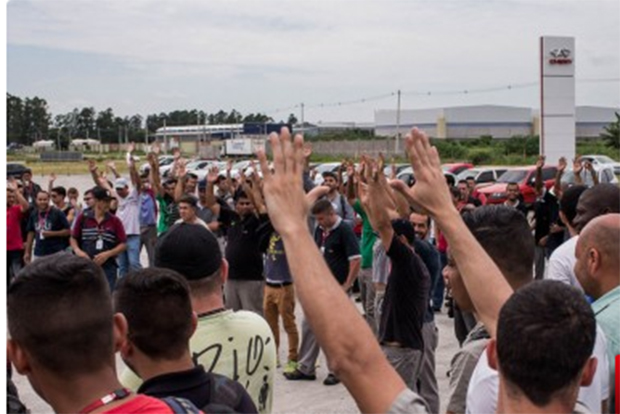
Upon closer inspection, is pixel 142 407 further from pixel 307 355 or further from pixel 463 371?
pixel 307 355

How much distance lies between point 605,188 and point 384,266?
2336mm

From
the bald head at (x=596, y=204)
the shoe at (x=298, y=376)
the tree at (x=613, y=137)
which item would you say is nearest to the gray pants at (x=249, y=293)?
the shoe at (x=298, y=376)

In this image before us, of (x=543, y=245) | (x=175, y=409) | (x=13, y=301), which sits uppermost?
(x=13, y=301)

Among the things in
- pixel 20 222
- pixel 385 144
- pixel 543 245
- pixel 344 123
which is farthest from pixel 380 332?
pixel 344 123

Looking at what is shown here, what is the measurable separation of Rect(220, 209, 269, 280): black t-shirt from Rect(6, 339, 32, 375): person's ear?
6.21 m

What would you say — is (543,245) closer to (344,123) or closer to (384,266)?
(384,266)

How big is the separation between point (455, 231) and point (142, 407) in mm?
1096

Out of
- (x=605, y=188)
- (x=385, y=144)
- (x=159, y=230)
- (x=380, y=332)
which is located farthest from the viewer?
(x=385, y=144)

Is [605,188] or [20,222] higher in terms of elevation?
[605,188]

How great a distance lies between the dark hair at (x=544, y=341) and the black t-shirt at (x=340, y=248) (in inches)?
234

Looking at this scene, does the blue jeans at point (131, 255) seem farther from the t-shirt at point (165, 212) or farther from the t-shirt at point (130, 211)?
the t-shirt at point (165, 212)

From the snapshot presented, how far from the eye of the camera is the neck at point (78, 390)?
2133mm

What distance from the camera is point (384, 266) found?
7207 millimetres

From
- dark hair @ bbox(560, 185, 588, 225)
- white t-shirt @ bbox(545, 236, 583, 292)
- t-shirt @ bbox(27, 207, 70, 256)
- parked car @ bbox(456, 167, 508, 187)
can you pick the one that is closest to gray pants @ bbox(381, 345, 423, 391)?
white t-shirt @ bbox(545, 236, 583, 292)
